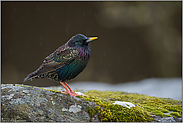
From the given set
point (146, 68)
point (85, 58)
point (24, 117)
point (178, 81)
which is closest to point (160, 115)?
point (85, 58)

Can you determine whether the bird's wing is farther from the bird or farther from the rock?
the rock

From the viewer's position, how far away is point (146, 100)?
5008 mm

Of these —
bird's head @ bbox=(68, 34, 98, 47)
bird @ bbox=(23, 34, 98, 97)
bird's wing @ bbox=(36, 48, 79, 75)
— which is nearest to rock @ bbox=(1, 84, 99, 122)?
bird @ bbox=(23, 34, 98, 97)

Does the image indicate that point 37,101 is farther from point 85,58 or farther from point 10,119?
point 85,58

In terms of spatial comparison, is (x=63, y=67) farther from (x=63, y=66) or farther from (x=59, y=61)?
(x=59, y=61)

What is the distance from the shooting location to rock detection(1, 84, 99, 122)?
321cm

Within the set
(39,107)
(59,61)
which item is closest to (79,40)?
(59,61)

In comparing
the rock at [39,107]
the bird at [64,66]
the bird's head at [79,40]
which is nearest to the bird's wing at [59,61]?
the bird at [64,66]

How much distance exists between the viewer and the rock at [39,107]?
321 centimetres

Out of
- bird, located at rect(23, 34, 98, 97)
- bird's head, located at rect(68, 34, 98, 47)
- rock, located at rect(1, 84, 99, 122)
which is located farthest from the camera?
bird's head, located at rect(68, 34, 98, 47)

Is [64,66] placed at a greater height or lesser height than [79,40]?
lesser

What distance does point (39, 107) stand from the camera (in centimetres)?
338

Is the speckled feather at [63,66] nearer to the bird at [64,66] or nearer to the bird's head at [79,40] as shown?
the bird at [64,66]

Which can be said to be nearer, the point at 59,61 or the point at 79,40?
the point at 59,61
